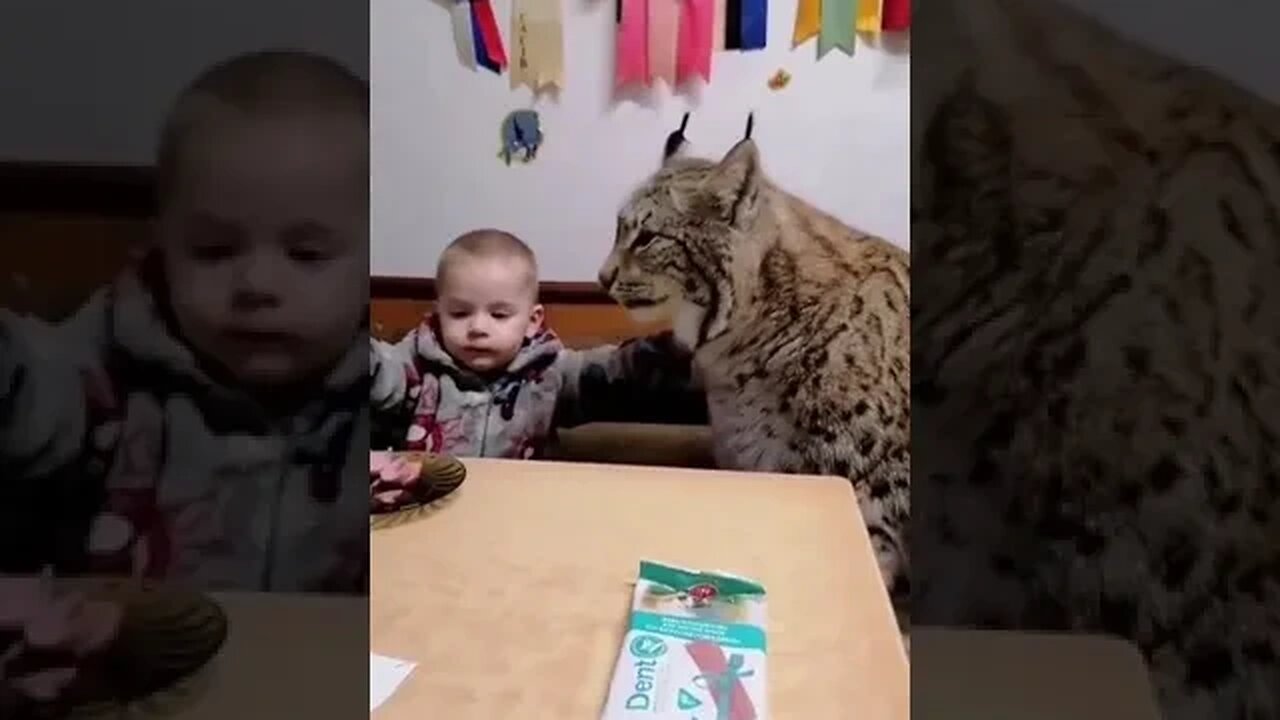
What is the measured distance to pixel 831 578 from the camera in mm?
1307

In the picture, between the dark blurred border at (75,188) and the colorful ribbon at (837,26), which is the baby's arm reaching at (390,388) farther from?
A: the colorful ribbon at (837,26)

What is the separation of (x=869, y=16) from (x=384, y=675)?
82 centimetres

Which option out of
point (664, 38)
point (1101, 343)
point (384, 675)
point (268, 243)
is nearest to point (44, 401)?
point (268, 243)

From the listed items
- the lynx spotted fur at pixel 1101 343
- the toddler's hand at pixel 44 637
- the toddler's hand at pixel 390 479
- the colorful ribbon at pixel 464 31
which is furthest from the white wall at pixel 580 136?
the toddler's hand at pixel 44 637

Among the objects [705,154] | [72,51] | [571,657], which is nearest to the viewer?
[571,657]

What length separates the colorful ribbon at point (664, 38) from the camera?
54.6 inches

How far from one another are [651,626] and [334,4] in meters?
0.70

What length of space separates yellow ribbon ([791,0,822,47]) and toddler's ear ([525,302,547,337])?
416 millimetres

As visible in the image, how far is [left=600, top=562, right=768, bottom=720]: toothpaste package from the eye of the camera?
3.70ft

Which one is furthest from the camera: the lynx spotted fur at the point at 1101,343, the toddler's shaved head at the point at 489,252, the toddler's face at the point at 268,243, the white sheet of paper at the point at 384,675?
the toddler's shaved head at the point at 489,252

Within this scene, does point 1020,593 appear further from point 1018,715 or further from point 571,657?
point 571,657

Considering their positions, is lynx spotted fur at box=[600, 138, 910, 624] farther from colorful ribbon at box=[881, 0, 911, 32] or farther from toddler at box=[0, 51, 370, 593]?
toddler at box=[0, 51, 370, 593]

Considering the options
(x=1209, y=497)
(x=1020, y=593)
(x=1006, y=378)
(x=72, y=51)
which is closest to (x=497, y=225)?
(x=72, y=51)

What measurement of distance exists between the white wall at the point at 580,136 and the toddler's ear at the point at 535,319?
42 millimetres
